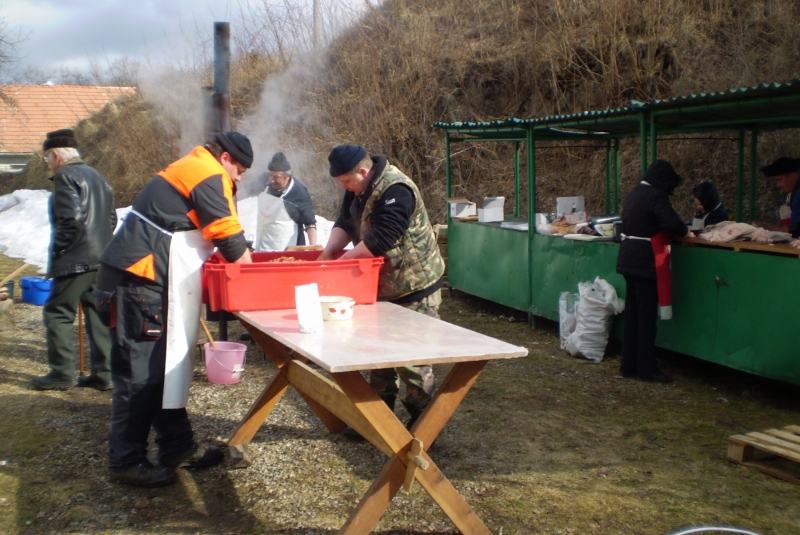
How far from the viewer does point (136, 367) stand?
362cm

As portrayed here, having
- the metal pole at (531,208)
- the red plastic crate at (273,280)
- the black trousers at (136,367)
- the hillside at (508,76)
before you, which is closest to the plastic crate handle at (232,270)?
the red plastic crate at (273,280)

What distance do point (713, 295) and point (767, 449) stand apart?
5.88 ft

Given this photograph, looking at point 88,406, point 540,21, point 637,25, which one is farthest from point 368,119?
point 88,406

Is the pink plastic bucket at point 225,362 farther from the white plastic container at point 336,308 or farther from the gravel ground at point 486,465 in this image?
the white plastic container at point 336,308

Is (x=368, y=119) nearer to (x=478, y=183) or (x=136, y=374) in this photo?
(x=478, y=183)

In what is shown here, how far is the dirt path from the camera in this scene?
135 inches

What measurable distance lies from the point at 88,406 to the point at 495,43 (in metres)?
11.8

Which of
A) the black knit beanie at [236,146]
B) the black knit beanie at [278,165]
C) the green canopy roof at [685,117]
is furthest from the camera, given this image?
the black knit beanie at [278,165]

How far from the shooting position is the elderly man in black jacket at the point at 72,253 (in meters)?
5.34

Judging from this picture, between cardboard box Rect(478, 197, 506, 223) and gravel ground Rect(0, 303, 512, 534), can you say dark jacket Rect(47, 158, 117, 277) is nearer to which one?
gravel ground Rect(0, 303, 512, 534)

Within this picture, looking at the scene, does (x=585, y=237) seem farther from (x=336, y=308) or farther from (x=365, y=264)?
(x=336, y=308)

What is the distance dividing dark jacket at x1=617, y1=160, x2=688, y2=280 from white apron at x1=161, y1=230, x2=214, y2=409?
11.5ft

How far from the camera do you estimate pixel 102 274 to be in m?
3.67

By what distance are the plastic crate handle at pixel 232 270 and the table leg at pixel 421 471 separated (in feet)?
3.27
